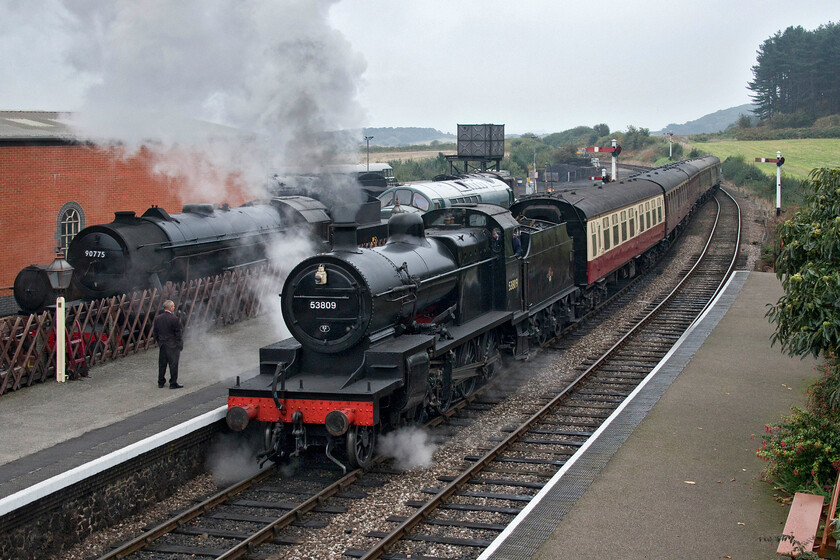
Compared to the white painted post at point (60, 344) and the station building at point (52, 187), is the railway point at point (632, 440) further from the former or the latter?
Answer: the station building at point (52, 187)

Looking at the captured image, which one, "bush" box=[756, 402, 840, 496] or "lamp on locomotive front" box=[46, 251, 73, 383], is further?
"lamp on locomotive front" box=[46, 251, 73, 383]

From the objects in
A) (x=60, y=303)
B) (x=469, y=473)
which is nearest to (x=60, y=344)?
(x=60, y=303)

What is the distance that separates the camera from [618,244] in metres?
21.4

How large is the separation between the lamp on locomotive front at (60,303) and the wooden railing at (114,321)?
0.76 feet

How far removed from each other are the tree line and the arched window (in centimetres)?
9502

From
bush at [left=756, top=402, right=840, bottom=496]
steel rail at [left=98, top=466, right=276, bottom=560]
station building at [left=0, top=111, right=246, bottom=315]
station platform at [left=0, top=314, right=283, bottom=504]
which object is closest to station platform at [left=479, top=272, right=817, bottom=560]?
bush at [left=756, top=402, right=840, bottom=496]

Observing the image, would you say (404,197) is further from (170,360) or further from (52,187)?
(170,360)

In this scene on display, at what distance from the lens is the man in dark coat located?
38.5ft

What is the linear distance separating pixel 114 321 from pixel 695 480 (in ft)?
31.9

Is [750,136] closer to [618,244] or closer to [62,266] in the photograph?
[618,244]

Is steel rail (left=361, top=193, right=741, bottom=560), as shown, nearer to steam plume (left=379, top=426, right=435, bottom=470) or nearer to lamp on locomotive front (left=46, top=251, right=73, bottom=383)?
steam plume (left=379, top=426, right=435, bottom=470)

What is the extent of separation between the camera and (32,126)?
2239 cm

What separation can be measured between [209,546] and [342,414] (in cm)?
196

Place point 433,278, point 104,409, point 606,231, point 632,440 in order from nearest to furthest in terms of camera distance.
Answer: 1. point 632,440
2. point 104,409
3. point 433,278
4. point 606,231
